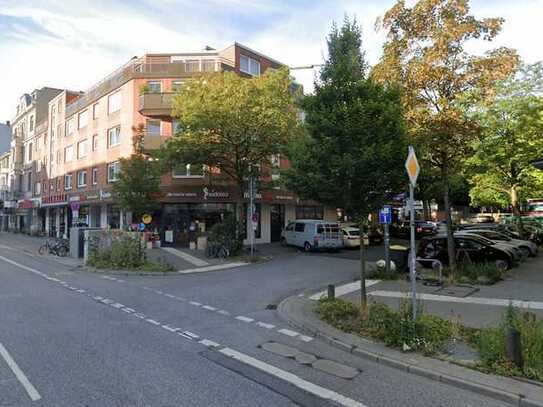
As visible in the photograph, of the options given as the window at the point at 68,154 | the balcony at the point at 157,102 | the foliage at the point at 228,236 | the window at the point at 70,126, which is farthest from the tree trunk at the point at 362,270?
the window at the point at 70,126

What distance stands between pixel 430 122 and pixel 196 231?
56.6 ft

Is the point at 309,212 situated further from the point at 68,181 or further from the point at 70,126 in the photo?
the point at 70,126

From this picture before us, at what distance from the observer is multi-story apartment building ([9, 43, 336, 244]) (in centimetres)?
2577

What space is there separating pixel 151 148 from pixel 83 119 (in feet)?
45.7

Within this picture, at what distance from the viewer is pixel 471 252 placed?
1510cm

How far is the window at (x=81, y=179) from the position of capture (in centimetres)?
3422

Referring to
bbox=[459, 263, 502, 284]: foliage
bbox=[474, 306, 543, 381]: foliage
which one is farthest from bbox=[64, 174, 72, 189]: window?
bbox=[474, 306, 543, 381]: foliage

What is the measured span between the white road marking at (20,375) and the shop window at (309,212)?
2660 cm

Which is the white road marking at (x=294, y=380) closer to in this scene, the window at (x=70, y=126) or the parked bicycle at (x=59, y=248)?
the parked bicycle at (x=59, y=248)

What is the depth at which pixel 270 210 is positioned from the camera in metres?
29.8

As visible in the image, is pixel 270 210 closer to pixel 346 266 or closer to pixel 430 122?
pixel 346 266

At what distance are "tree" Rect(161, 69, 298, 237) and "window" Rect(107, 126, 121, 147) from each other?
35.0ft

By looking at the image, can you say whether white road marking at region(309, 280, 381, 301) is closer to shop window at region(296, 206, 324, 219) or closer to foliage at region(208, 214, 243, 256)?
foliage at region(208, 214, 243, 256)

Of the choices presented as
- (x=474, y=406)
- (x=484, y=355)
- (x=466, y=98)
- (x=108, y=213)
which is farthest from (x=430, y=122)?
(x=108, y=213)
